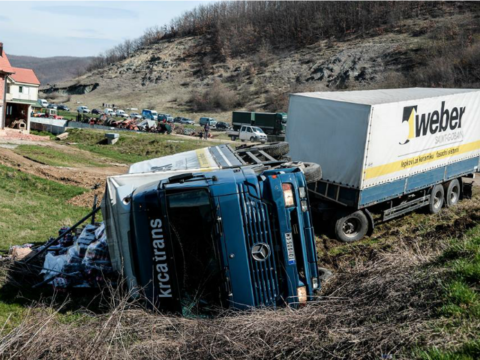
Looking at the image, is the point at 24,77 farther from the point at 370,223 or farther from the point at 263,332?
the point at 263,332

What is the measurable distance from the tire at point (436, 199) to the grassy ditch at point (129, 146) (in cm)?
1847

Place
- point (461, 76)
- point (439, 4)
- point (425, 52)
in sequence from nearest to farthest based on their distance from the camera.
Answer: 1. point (461, 76)
2. point (425, 52)
3. point (439, 4)

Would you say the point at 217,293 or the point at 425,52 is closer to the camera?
the point at 217,293

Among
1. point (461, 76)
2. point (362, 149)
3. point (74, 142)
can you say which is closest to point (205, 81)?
point (461, 76)

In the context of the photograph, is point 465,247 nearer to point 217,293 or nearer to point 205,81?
point 217,293

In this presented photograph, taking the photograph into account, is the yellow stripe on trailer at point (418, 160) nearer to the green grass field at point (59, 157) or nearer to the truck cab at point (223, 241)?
the truck cab at point (223, 241)

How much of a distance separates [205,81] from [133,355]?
93393 millimetres

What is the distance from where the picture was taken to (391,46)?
79.6m

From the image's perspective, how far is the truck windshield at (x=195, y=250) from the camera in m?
6.95

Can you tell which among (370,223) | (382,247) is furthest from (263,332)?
(370,223)

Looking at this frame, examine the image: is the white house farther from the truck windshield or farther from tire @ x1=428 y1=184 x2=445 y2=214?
the truck windshield

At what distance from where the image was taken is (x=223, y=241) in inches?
271

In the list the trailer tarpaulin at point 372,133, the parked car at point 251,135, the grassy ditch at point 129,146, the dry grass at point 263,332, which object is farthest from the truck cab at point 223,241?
the parked car at point 251,135

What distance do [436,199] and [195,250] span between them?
1087 centimetres
